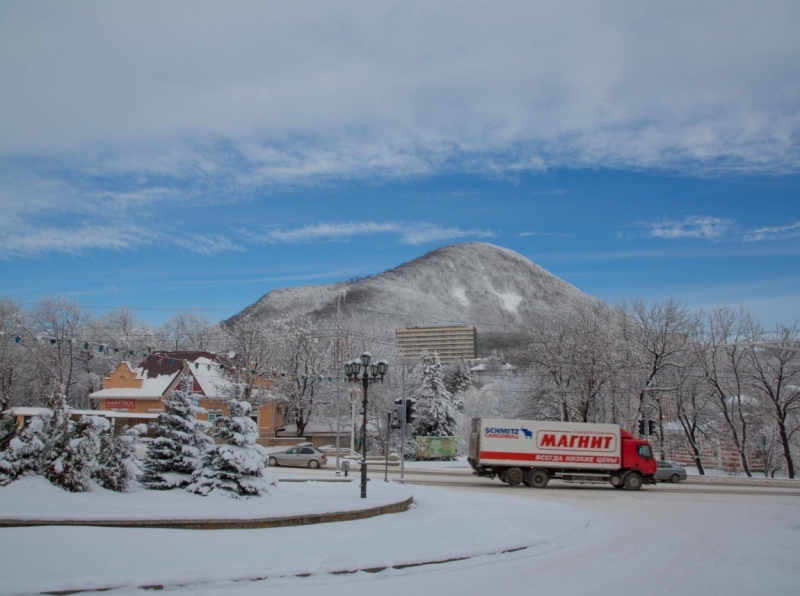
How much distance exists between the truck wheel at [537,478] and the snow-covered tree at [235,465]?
16068 millimetres

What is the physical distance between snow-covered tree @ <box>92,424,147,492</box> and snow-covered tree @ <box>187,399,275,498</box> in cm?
156

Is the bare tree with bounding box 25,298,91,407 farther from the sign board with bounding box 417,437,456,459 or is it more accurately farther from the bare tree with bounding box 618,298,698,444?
the bare tree with bounding box 618,298,698,444

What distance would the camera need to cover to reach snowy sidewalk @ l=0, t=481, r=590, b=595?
8.99m

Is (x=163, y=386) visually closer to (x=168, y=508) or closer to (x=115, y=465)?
(x=115, y=465)

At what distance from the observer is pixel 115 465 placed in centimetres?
1489

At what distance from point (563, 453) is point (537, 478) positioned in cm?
169

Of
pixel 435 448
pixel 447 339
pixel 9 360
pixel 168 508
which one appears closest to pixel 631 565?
pixel 168 508

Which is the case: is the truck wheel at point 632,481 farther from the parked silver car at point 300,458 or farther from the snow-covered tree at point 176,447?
the snow-covered tree at point 176,447

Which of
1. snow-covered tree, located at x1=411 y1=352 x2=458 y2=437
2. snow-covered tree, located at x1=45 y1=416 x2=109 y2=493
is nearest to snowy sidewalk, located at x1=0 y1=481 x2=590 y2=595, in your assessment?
snow-covered tree, located at x1=45 y1=416 x2=109 y2=493

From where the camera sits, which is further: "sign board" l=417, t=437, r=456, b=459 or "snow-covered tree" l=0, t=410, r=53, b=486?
"sign board" l=417, t=437, r=456, b=459

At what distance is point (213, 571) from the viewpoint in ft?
31.1

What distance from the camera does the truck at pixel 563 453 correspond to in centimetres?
2870

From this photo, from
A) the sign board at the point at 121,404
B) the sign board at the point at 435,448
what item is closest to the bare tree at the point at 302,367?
the sign board at the point at 121,404

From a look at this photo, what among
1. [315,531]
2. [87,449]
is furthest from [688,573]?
[87,449]
